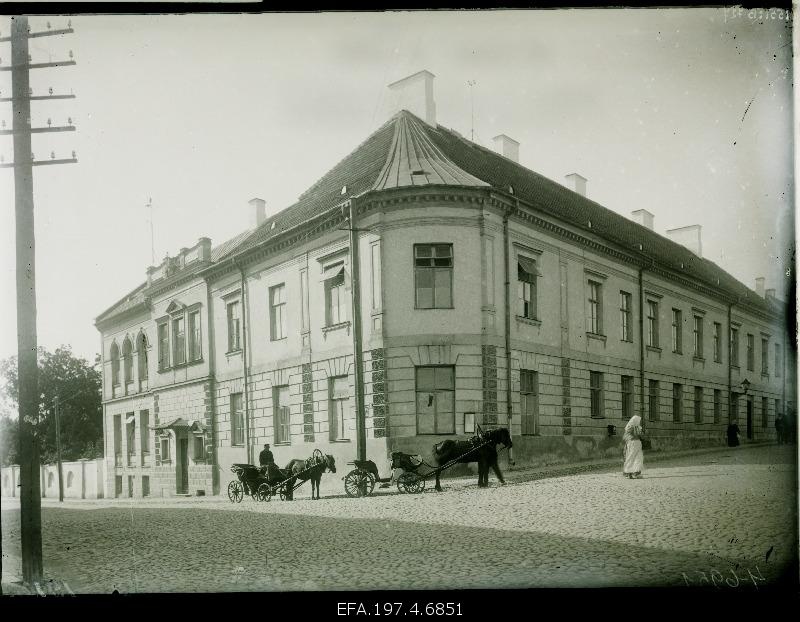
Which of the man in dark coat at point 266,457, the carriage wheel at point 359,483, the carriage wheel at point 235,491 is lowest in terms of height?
the carriage wheel at point 235,491

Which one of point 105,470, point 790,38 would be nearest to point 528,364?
point 790,38

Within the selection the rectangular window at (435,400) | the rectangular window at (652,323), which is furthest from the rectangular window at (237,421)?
the rectangular window at (652,323)

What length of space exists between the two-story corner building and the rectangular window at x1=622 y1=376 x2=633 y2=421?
0.12 ft

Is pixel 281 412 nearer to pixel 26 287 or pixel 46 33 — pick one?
pixel 26 287

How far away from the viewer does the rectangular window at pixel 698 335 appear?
6973 mm

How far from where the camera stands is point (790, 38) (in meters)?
6.18

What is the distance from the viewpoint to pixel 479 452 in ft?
19.8

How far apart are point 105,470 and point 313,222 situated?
3.20 metres

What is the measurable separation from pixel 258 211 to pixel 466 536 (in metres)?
3.51

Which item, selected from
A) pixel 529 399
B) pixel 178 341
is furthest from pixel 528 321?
pixel 178 341

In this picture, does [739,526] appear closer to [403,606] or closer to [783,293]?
[783,293]

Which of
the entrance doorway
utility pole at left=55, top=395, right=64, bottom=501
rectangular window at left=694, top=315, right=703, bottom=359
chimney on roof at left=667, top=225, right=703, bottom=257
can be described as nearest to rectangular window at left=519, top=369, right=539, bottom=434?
rectangular window at left=694, top=315, right=703, bottom=359

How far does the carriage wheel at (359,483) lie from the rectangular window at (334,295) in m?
1.41

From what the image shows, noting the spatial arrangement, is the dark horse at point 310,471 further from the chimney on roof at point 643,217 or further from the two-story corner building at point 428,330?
the chimney on roof at point 643,217
